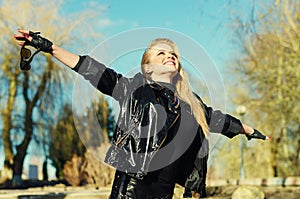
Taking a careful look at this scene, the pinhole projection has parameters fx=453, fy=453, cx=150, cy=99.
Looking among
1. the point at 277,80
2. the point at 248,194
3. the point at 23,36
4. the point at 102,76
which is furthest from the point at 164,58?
the point at 277,80

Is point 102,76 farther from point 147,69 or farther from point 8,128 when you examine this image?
point 8,128

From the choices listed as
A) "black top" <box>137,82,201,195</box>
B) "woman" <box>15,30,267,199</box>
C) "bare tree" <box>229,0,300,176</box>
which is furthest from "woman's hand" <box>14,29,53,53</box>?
"bare tree" <box>229,0,300,176</box>

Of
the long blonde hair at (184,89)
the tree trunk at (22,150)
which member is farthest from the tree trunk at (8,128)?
the long blonde hair at (184,89)

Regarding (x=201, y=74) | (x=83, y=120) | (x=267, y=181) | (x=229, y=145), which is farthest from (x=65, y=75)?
(x=201, y=74)

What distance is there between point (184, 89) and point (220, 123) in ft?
1.56

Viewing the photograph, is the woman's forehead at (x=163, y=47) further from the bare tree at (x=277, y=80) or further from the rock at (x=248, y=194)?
the bare tree at (x=277, y=80)

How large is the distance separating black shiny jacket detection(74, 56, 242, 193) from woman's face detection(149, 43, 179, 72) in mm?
139

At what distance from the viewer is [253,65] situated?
65.2ft

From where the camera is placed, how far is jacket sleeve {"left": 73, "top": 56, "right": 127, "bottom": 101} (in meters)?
2.70

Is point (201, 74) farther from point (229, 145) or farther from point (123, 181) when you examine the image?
point (229, 145)

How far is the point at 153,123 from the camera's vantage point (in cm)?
269

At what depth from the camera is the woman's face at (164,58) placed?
115 inches

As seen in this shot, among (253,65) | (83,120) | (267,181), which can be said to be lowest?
(267,181)

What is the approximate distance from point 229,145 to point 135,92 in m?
20.3
